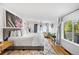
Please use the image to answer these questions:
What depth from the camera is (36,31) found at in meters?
2.08

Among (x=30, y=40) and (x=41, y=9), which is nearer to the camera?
(x=41, y=9)

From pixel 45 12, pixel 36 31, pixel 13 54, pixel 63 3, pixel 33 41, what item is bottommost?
pixel 13 54

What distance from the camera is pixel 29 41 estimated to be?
6.95 ft

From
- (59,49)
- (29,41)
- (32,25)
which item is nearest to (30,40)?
(29,41)

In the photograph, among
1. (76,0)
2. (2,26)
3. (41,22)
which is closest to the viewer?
(76,0)

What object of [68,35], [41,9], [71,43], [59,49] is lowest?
[59,49]

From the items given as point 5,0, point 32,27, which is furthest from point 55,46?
point 5,0

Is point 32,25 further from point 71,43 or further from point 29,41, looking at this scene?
point 71,43

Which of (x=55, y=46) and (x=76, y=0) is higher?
(x=76, y=0)

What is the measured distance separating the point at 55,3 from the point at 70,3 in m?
0.24

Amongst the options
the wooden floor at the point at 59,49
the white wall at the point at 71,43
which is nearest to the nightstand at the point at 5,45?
the wooden floor at the point at 59,49

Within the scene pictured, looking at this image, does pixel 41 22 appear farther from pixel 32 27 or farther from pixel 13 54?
pixel 13 54

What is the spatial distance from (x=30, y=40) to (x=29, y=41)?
0.03 metres

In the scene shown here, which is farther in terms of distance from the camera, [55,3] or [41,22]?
[41,22]
